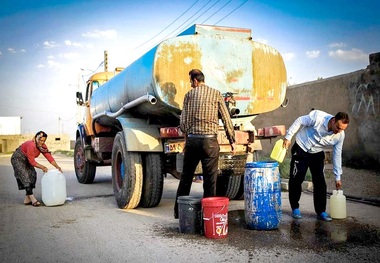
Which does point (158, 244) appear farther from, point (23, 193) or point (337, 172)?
point (23, 193)

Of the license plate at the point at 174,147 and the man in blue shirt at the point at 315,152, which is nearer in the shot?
the man in blue shirt at the point at 315,152

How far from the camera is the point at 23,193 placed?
9.80 meters

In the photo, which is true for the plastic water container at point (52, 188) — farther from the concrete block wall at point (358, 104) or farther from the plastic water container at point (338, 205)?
the concrete block wall at point (358, 104)

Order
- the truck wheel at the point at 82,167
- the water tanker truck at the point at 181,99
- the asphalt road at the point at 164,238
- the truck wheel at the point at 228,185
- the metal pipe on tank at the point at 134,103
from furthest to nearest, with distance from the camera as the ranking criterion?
the truck wheel at the point at 82,167, the truck wheel at the point at 228,185, the water tanker truck at the point at 181,99, the metal pipe on tank at the point at 134,103, the asphalt road at the point at 164,238

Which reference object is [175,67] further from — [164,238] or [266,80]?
[164,238]

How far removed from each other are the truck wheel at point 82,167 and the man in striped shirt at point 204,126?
21.3 ft

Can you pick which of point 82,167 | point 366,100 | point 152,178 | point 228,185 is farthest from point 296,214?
point 82,167

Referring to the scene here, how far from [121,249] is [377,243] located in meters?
2.78

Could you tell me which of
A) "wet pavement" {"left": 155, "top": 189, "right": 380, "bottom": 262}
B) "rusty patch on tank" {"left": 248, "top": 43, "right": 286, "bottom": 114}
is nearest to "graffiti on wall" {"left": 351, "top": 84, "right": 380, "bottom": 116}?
"rusty patch on tank" {"left": 248, "top": 43, "right": 286, "bottom": 114}

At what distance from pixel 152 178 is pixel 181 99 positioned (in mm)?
1421

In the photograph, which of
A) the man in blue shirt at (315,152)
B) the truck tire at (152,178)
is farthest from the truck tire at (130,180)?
the man in blue shirt at (315,152)

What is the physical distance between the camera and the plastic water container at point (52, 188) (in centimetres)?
762

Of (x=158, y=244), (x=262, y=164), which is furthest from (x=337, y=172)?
(x=158, y=244)

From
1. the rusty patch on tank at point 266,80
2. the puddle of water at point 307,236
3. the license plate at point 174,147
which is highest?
the rusty patch on tank at point 266,80
